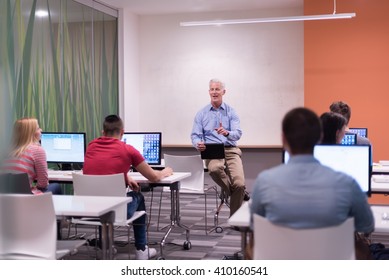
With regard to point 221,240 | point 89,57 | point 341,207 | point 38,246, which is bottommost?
point 221,240

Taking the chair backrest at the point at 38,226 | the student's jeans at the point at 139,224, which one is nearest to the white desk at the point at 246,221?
the chair backrest at the point at 38,226

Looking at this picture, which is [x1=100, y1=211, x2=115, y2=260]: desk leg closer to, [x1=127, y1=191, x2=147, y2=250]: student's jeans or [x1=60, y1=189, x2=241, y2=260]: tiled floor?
[x1=60, y1=189, x2=241, y2=260]: tiled floor

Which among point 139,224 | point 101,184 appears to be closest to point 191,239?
point 139,224

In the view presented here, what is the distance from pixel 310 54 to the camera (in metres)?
7.29

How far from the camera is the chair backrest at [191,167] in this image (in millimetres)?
5398

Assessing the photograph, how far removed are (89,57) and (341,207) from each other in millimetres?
5794

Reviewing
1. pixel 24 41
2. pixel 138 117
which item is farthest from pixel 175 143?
pixel 24 41

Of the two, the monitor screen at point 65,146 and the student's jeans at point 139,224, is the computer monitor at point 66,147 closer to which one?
the monitor screen at point 65,146

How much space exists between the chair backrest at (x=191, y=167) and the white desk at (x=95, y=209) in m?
2.19

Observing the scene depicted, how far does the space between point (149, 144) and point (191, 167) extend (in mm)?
509

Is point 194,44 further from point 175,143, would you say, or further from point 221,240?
point 221,240

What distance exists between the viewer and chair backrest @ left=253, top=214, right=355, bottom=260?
6.38 feet

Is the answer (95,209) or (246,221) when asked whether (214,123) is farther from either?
(246,221)

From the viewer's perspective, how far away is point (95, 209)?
112 inches
